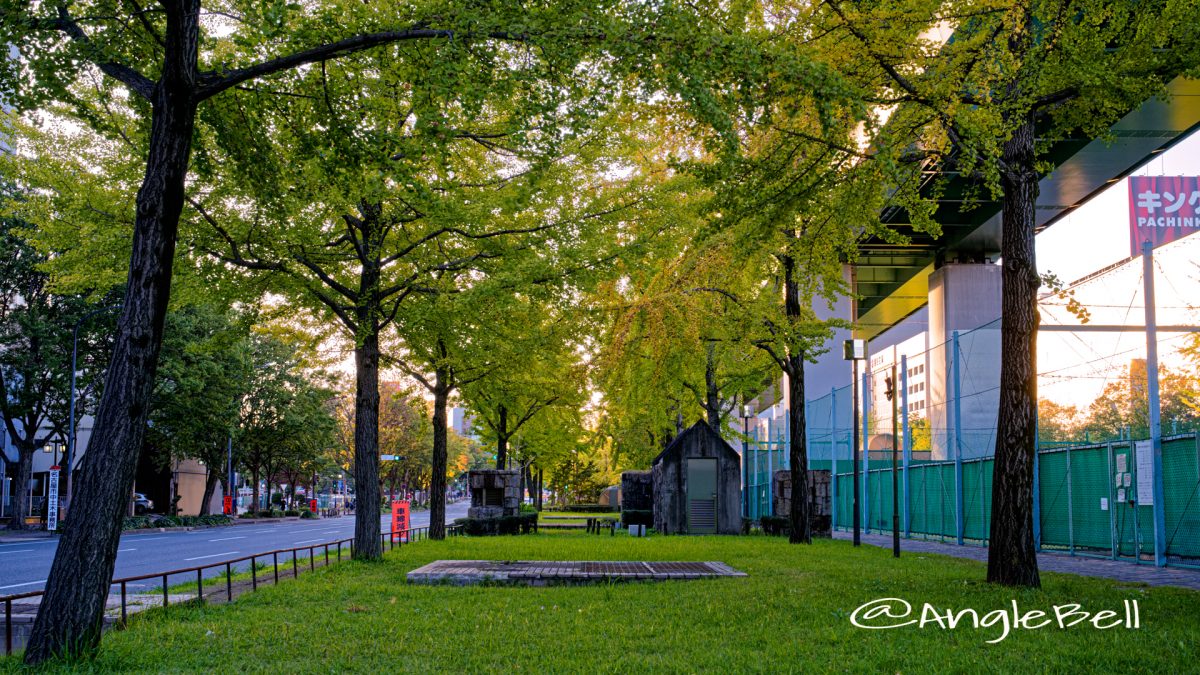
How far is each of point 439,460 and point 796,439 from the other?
998 centimetres

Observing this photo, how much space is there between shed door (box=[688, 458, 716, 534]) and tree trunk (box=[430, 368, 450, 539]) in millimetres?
7456

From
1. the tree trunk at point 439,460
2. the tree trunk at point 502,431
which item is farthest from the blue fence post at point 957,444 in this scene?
the tree trunk at point 502,431

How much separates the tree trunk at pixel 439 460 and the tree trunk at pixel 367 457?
298 inches

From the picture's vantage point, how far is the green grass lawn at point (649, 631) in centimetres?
673

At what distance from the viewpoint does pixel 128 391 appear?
7652mm

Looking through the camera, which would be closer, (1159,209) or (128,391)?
(128,391)

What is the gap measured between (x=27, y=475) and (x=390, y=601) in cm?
3381

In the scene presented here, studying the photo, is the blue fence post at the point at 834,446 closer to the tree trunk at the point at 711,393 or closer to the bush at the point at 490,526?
the tree trunk at the point at 711,393

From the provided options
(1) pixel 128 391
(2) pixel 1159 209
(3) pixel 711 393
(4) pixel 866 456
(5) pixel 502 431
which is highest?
(2) pixel 1159 209

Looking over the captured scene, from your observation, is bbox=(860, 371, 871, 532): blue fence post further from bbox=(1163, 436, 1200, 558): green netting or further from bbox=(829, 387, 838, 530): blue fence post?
bbox=(1163, 436, 1200, 558): green netting

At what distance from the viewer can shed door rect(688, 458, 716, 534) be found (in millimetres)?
27609

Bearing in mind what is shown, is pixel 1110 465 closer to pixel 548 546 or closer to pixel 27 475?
pixel 548 546

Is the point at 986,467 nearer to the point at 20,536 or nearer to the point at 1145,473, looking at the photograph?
the point at 1145,473

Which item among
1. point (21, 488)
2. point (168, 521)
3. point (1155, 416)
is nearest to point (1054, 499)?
point (1155, 416)
